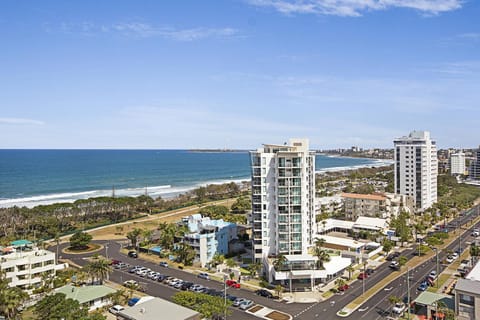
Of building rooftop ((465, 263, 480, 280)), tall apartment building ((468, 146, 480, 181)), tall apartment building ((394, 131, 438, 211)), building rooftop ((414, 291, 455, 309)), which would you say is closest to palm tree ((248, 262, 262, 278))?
building rooftop ((414, 291, 455, 309))

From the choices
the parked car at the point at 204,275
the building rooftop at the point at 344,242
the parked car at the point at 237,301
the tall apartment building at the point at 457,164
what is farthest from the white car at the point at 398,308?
the tall apartment building at the point at 457,164

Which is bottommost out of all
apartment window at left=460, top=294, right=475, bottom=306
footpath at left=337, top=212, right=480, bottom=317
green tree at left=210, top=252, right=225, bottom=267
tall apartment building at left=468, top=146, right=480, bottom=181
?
footpath at left=337, top=212, right=480, bottom=317

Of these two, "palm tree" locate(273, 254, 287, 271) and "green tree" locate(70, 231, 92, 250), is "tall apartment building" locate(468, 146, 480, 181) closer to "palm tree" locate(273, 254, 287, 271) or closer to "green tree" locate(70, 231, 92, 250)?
"palm tree" locate(273, 254, 287, 271)

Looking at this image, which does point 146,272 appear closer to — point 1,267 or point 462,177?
point 1,267

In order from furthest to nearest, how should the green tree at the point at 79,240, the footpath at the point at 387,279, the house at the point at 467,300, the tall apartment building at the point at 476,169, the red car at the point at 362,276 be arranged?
the tall apartment building at the point at 476,169 → the green tree at the point at 79,240 → the red car at the point at 362,276 → the footpath at the point at 387,279 → the house at the point at 467,300

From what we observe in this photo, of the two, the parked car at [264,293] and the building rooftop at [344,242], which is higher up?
the building rooftop at [344,242]

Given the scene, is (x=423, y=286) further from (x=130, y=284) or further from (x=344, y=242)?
(x=130, y=284)

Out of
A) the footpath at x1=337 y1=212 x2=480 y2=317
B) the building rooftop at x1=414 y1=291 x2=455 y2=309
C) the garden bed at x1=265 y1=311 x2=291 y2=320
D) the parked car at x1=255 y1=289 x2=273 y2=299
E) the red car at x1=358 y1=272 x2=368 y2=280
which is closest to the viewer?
the building rooftop at x1=414 y1=291 x2=455 y2=309

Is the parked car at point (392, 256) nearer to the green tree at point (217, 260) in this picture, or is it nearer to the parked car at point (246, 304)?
the green tree at point (217, 260)
